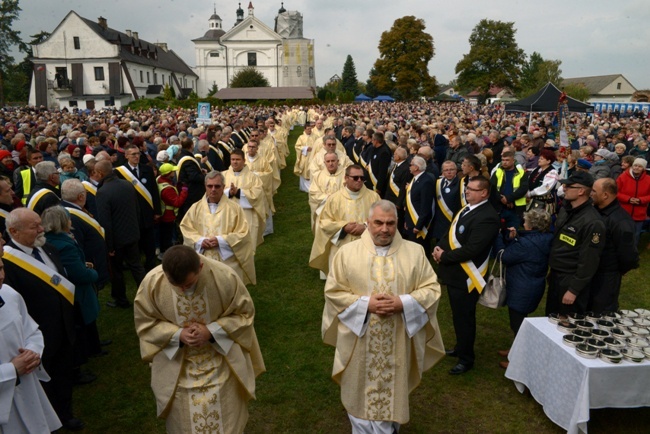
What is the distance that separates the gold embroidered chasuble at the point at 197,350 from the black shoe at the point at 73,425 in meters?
1.58

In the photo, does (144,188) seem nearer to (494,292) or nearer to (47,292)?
(47,292)

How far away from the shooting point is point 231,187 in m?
8.15

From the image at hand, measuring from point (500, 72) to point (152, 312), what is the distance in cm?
7506

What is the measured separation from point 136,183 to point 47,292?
12.0ft

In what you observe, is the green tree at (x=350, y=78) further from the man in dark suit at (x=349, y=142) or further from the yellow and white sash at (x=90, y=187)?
the yellow and white sash at (x=90, y=187)

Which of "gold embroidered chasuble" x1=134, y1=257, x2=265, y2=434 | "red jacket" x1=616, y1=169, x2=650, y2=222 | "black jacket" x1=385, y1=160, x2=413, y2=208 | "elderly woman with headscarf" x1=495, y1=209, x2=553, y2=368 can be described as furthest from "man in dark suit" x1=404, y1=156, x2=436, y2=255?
"gold embroidered chasuble" x1=134, y1=257, x2=265, y2=434

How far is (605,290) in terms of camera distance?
5082mm

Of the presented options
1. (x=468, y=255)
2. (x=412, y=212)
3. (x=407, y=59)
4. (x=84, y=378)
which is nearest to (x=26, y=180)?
(x=84, y=378)

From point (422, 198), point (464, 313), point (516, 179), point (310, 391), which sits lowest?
point (310, 391)

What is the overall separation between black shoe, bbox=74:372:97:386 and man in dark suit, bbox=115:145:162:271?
2639 mm

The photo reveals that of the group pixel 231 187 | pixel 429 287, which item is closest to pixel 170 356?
pixel 429 287

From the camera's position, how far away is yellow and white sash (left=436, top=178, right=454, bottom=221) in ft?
26.7

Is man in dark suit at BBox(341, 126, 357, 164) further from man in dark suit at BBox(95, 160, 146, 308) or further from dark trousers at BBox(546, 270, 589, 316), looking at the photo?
dark trousers at BBox(546, 270, 589, 316)

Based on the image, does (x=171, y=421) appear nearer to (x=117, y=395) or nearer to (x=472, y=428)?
(x=117, y=395)
